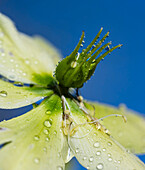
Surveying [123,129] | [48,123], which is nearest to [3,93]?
[48,123]

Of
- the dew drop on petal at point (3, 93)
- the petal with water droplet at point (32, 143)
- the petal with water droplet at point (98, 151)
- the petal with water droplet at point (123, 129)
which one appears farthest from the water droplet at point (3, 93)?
the petal with water droplet at point (123, 129)

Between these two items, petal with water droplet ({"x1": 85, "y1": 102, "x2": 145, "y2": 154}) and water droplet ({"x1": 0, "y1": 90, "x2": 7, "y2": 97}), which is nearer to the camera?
water droplet ({"x1": 0, "y1": 90, "x2": 7, "y2": 97})

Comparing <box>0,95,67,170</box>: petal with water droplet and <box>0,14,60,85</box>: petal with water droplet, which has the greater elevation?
<box>0,14,60,85</box>: petal with water droplet

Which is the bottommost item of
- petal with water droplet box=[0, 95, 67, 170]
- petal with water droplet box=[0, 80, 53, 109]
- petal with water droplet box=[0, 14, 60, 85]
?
petal with water droplet box=[0, 95, 67, 170]

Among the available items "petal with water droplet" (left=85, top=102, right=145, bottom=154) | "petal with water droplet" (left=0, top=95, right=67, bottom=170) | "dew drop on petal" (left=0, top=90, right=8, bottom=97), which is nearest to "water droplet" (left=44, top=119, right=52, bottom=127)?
"petal with water droplet" (left=0, top=95, right=67, bottom=170)

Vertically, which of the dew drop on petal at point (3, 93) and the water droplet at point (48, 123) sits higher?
the water droplet at point (48, 123)

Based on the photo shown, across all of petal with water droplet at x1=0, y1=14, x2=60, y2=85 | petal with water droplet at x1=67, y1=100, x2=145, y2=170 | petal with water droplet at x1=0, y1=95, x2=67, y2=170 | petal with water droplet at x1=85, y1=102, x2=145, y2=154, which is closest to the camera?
petal with water droplet at x1=0, y1=95, x2=67, y2=170

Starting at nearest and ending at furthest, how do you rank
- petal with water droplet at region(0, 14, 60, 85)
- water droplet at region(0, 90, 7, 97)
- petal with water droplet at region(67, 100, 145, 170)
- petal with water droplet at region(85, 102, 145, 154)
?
1. petal with water droplet at region(67, 100, 145, 170)
2. water droplet at region(0, 90, 7, 97)
3. petal with water droplet at region(0, 14, 60, 85)
4. petal with water droplet at region(85, 102, 145, 154)

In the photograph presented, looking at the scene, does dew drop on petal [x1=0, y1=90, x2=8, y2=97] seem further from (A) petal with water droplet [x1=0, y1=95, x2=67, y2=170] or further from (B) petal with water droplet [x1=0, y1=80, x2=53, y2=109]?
(A) petal with water droplet [x1=0, y1=95, x2=67, y2=170]

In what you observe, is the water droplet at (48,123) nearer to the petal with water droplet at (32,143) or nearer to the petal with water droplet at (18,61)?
the petal with water droplet at (32,143)

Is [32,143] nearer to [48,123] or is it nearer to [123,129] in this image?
[48,123]

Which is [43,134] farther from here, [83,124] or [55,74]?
[55,74]

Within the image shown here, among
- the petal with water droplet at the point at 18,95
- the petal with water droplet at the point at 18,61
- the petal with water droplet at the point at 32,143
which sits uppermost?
the petal with water droplet at the point at 18,61
